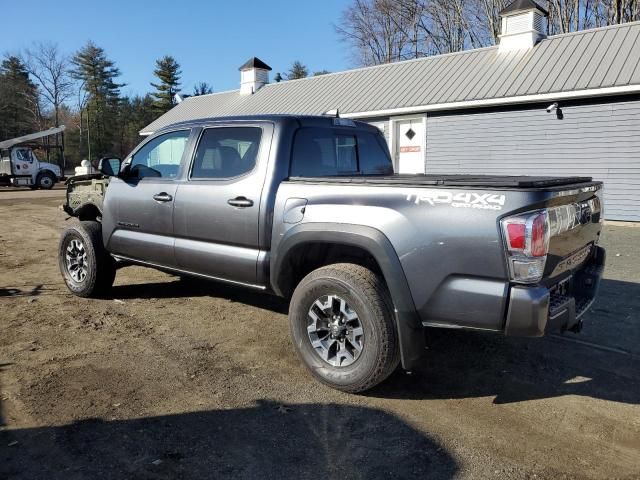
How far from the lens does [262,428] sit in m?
2.97

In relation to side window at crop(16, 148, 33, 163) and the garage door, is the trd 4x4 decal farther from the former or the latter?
side window at crop(16, 148, 33, 163)

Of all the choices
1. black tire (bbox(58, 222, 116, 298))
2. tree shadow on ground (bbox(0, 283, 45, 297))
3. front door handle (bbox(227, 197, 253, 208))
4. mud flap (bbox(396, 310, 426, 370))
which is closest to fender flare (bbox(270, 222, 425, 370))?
mud flap (bbox(396, 310, 426, 370))

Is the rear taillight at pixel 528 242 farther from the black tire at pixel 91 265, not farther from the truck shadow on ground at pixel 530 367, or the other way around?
the black tire at pixel 91 265

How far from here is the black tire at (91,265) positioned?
5.43m

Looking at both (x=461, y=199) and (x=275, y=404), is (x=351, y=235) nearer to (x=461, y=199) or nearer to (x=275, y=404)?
(x=461, y=199)

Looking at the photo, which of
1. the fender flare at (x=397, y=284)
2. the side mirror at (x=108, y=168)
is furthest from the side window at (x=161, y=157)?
the fender flare at (x=397, y=284)

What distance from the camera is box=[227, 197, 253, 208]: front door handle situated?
13.1ft

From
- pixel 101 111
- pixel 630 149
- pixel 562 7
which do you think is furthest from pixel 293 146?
pixel 101 111

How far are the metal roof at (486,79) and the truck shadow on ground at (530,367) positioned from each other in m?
8.62

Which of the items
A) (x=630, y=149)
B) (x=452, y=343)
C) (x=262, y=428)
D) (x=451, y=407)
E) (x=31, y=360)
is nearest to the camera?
(x=262, y=428)

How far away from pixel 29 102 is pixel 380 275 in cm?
6382

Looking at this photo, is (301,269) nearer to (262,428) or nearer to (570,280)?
(262,428)

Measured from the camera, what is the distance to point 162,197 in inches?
185

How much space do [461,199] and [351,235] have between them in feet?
2.50
